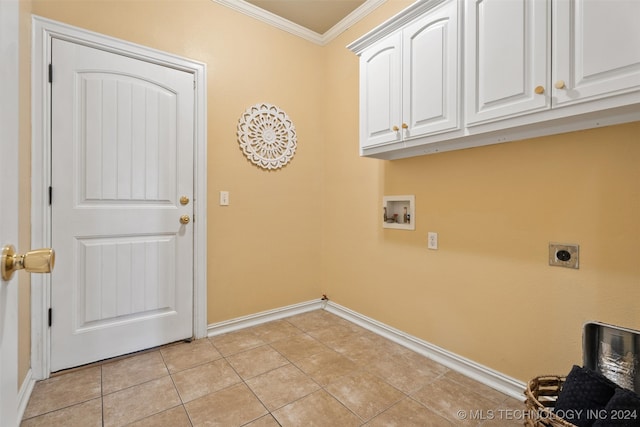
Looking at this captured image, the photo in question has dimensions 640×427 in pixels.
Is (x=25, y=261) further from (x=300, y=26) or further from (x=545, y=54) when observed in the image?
(x=300, y=26)

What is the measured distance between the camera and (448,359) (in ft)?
6.40

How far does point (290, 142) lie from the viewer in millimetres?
2756

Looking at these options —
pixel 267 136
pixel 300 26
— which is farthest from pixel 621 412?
pixel 300 26

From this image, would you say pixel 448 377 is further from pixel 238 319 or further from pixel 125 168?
pixel 125 168

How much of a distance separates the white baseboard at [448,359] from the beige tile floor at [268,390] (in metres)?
0.05

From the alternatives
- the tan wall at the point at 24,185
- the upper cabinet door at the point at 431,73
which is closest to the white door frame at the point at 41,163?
the tan wall at the point at 24,185

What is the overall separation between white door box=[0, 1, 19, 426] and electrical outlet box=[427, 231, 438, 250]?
6.55 ft

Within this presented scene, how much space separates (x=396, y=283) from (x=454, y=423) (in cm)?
100

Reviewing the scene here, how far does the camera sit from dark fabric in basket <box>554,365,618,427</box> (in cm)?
106

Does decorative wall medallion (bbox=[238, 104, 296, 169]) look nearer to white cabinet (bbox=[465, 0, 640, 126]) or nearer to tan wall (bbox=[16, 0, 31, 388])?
tan wall (bbox=[16, 0, 31, 388])

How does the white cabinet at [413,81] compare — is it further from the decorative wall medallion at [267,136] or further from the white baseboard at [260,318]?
the white baseboard at [260,318]

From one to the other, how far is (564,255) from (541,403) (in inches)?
27.2

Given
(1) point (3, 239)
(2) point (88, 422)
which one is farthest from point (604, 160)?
(2) point (88, 422)

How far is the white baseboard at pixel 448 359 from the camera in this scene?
5.45ft
